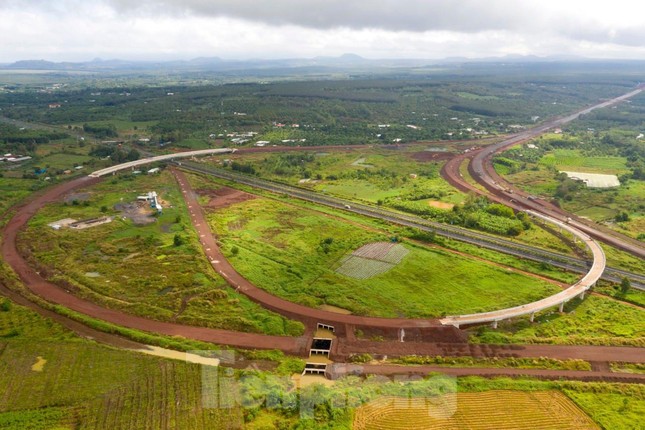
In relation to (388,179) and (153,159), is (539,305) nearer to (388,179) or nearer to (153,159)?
(388,179)

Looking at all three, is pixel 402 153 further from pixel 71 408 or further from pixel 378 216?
pixel 71 408

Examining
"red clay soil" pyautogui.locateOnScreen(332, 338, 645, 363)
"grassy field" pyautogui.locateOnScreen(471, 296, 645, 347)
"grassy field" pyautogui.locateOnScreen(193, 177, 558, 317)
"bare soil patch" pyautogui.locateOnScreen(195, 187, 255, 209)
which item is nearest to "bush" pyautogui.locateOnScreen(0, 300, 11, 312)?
"grassy field" pyautogui.locateOnScreen(193, 177, 558, 317)

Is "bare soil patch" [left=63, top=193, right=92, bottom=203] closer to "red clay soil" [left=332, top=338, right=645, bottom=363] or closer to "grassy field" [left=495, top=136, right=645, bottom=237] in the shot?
"red clay soil" [left=332, top=338, right=645, bottom=363]

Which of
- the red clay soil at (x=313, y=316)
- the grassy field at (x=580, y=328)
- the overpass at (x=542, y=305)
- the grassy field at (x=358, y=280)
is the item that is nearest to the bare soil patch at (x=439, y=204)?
the grassy field at (x=358, y=280)

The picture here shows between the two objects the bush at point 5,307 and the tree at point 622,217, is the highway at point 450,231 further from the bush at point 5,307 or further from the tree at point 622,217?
the bush at point 5,307

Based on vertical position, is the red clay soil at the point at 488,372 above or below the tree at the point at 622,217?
below

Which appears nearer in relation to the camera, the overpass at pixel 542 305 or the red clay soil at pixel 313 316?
the red clay soil at pixel 313 316

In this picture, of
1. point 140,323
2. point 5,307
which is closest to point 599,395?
point 140,323
